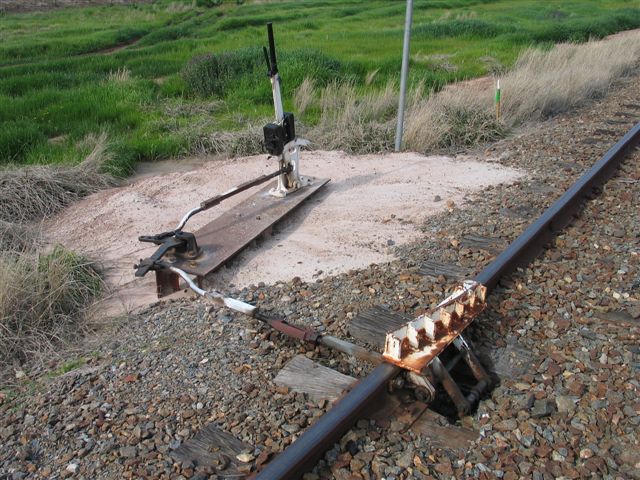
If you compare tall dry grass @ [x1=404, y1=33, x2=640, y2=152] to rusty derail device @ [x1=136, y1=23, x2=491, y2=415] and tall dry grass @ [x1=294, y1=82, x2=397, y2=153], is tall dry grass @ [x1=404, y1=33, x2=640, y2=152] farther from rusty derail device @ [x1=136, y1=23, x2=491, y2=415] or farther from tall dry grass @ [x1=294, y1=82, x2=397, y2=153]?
rusty derail device @ [x1=136, y1=23, x2=491, y2=415]

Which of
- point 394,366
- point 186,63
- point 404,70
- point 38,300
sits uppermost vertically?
point 404,70

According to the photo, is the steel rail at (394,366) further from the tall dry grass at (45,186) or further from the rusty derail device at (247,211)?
the tall dry grass at (45,186)

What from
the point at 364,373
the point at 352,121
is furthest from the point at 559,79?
the point at 364,373

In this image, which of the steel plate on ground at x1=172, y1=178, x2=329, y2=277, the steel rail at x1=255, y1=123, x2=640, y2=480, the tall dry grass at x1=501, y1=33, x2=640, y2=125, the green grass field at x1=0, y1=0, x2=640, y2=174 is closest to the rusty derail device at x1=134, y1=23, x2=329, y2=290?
the steel plate on ground at x1=172, y1=178, x2=329, y2=277

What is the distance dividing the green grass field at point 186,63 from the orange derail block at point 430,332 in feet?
17.7

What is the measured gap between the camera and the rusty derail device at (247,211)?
14.4ft

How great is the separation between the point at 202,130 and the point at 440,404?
674 centimetres

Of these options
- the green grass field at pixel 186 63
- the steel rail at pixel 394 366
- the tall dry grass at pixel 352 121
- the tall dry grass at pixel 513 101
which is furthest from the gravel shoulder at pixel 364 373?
the green grass field at pixel 186 63

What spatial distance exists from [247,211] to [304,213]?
557mm

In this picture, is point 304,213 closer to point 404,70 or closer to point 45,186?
point 404,70

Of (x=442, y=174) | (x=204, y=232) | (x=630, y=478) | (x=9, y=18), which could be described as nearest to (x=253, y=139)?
(x=442, y=174)

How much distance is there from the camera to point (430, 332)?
319 centimetres

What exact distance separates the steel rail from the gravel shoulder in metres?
0.08

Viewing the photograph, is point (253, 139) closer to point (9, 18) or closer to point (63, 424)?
point (63, 424)
